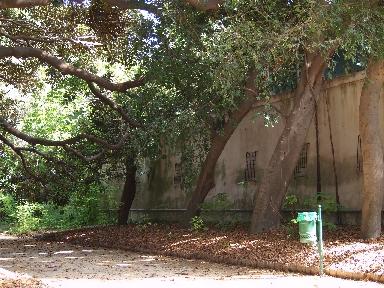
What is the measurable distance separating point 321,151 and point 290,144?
8.54ft

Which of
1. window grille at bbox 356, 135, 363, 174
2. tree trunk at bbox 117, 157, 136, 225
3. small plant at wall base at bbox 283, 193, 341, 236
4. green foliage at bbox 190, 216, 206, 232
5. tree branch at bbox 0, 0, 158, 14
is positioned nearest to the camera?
tree branch at bbox 0, 0, 158, 14

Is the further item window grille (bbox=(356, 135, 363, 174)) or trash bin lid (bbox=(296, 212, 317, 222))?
window grille (bbox=(356, 135, 363, 174))

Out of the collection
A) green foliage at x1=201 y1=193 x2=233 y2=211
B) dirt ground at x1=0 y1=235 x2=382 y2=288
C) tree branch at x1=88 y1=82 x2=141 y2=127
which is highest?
tree branch at x1=88 y1=82 x2=141 y2=127

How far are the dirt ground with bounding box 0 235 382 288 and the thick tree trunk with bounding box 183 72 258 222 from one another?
2.98 m

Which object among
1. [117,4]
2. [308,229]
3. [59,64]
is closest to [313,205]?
[308,229]

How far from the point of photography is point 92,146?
21.7m

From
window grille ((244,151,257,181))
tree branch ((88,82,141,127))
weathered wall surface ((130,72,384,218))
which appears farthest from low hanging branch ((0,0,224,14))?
window grille ((244,151,257,181))

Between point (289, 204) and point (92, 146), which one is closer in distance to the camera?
point (289, 204)

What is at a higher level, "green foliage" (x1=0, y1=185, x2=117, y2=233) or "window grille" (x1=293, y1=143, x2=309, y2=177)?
"window grille" (x1=293, y1=143, x2=309, y2=177)

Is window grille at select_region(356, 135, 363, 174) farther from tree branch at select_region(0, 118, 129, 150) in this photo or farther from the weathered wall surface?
tree branch at select_region(0, 118, 129, 150)

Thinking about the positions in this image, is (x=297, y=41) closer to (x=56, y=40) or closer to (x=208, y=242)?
(x=208, y=242)

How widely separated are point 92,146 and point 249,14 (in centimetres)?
1059

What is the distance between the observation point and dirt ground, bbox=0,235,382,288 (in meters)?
9.59

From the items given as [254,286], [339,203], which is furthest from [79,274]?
[339,203]
